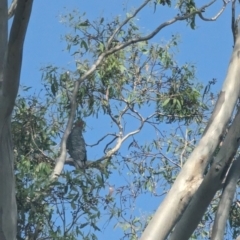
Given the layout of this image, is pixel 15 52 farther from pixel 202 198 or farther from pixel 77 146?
pixel 77 146

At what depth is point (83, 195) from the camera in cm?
566

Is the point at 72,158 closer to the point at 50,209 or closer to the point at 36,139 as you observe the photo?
the point at 36,139

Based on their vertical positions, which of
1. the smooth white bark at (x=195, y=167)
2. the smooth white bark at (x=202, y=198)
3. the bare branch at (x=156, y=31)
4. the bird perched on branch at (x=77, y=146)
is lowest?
the smooth white bark at (x=202, y=198)

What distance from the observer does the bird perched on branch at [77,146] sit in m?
6.89

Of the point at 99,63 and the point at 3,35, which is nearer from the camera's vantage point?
the point at 3,35

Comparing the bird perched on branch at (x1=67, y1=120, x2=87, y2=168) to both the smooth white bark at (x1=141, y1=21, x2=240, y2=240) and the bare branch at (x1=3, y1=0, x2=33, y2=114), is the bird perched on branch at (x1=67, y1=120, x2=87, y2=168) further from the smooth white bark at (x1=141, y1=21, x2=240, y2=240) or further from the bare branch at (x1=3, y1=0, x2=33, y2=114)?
the bare branch at (x1=3, y1=0, x2=33, y2=114)

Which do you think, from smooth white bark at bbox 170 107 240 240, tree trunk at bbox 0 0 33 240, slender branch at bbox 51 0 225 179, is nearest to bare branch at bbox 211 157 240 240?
smooth white bark at bbox 170 107 240 240

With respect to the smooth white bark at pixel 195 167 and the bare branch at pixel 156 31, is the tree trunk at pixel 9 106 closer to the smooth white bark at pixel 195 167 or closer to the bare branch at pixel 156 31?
the smooth white bark at pixel 195 167

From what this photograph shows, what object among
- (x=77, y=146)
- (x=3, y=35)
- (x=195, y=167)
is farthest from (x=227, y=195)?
(x=77, y=146)

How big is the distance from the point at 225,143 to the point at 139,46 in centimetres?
467

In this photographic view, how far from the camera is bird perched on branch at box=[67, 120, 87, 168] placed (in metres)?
6.89

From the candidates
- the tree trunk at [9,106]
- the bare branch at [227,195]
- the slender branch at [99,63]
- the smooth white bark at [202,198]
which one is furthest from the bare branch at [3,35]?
the slender branch at [99,63]

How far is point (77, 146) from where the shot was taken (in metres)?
7.21

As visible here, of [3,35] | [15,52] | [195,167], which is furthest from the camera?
[195,167]
